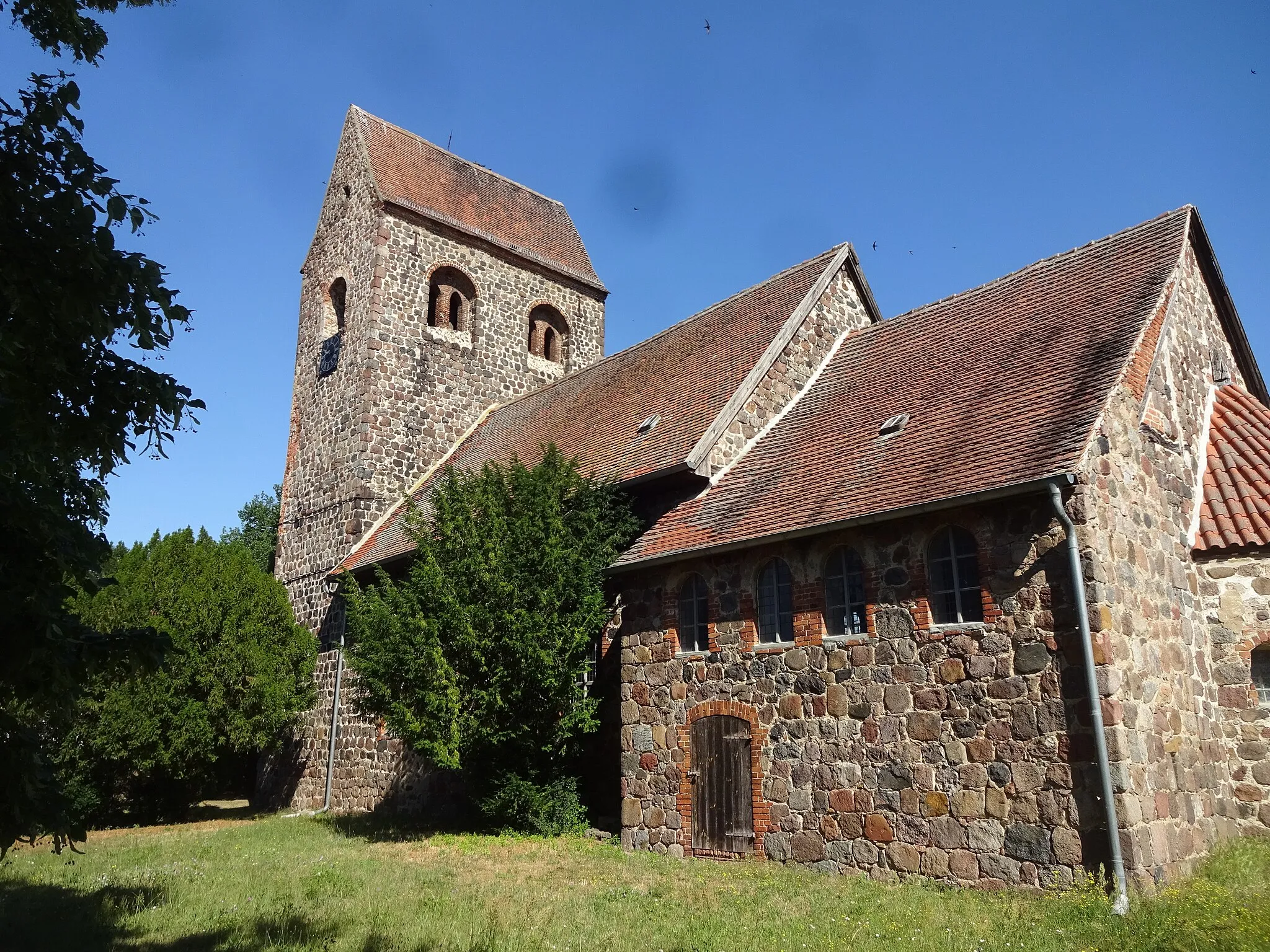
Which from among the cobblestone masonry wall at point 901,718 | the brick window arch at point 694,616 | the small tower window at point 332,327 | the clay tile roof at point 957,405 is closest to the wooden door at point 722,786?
the cobblestone masonry wall at point 901,718

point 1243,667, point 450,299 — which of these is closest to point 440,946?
point 1243,667

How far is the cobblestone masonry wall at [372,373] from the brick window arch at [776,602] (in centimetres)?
1022

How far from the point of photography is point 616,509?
14297 millimetres

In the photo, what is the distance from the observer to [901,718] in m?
9.91

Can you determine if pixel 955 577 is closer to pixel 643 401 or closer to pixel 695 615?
pixel 695 615

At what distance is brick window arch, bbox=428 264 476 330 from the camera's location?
2338cm

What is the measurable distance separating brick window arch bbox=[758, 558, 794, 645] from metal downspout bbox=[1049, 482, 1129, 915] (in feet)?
11.0

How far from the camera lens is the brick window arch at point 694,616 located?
12289 millimetres

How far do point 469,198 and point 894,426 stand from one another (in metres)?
16.7

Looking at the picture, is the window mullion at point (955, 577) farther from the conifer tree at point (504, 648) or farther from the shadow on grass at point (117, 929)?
the shadow on grass at point (117, 929)

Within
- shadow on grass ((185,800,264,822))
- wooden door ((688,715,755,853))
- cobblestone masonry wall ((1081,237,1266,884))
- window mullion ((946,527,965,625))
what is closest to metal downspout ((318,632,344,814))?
shadow on grass ((185,800,264,822))

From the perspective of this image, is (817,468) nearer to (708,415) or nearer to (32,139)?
(708,415)

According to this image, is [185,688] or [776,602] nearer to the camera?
[776,602]

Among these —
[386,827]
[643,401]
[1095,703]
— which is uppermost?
[643,401]
